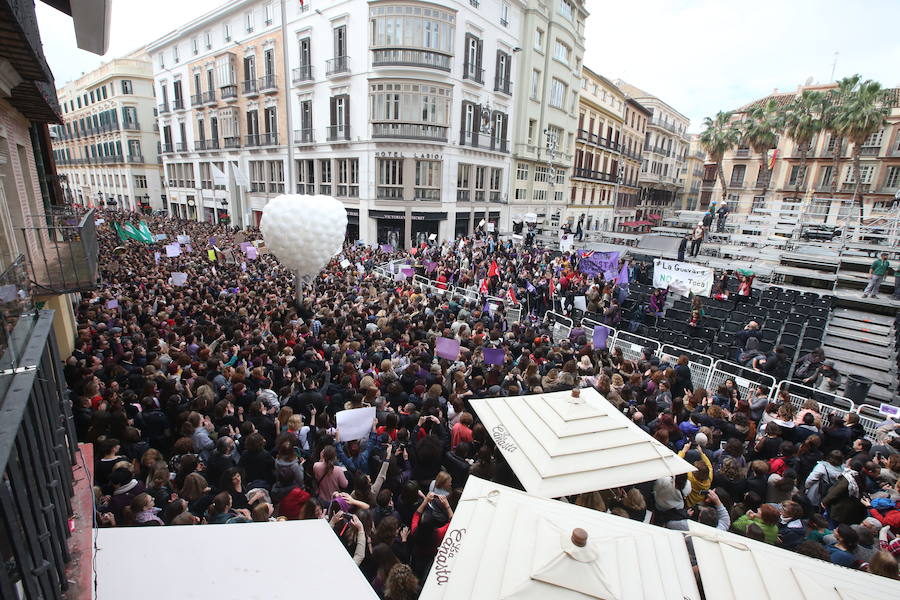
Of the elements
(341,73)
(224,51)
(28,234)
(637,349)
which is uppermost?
(224,51)

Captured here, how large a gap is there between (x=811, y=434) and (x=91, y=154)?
76343 millimetres

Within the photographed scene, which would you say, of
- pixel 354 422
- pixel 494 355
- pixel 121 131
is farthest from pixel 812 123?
pixel 121 131

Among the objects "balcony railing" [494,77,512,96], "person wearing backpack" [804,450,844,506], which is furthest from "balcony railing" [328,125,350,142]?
"person wearing backpack" [804,450,844,506]

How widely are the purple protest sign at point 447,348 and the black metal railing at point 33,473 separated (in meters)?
6.14

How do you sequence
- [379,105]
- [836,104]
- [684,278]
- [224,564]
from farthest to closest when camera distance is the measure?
[836,104] → [379,105] → [684,278] → [224,564]

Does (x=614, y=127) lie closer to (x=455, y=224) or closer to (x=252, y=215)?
(x=455, y=224)

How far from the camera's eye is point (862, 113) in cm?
3153

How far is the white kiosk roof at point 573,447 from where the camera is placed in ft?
13.8

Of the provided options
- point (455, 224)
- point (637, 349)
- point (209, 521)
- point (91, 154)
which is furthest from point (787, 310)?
point (91, 154)

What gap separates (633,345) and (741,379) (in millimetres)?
2348

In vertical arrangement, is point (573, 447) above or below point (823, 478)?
above

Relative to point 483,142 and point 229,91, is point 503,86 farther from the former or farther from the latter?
point 229,91

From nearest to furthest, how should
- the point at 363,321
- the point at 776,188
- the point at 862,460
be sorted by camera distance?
the point at 862,460, the point at 363,321, the point at 776,188

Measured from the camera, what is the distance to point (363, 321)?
10648 mm
